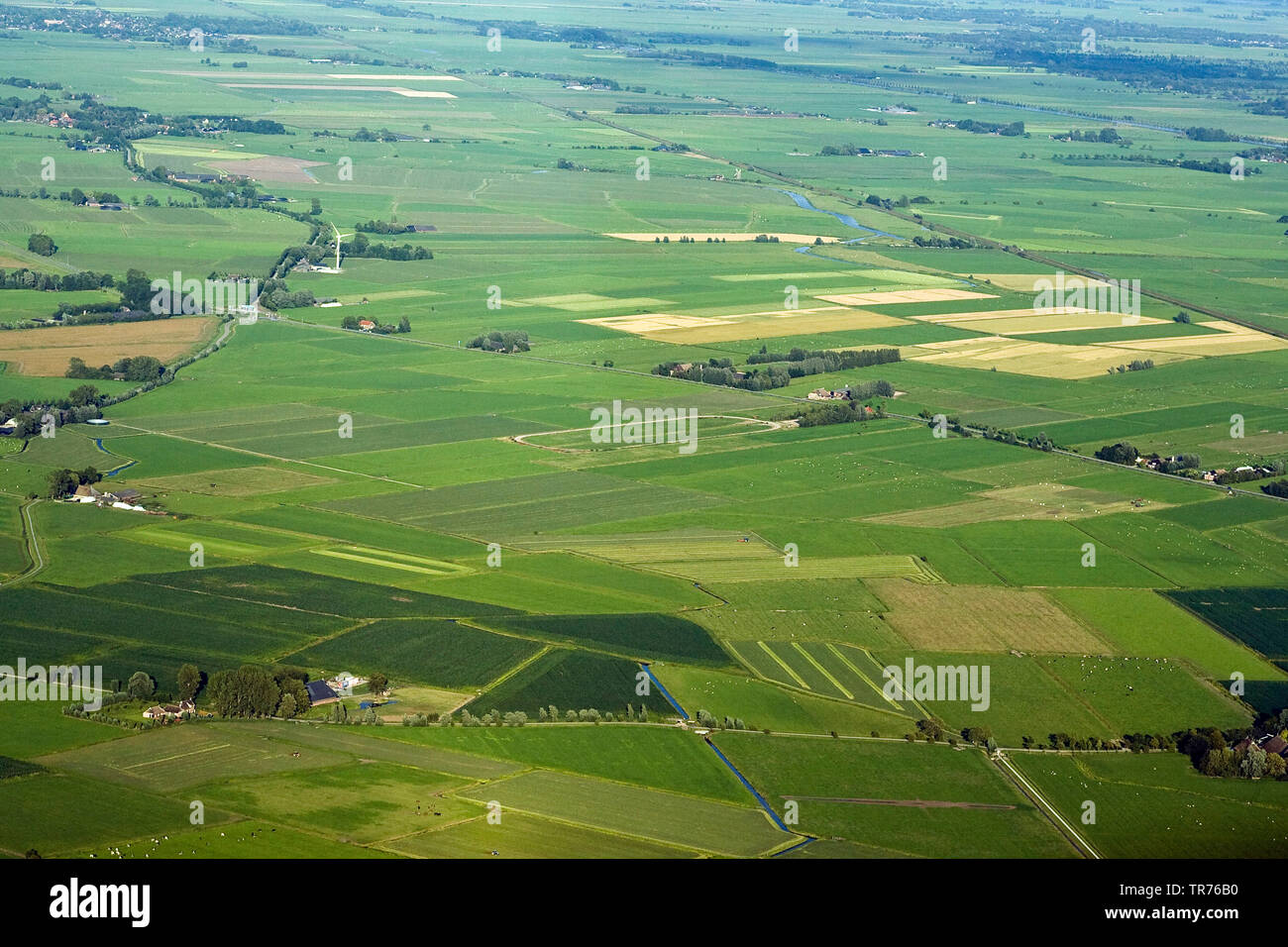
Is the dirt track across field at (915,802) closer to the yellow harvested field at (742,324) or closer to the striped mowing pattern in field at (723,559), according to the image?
the striped mowing pattern in field at (723,559)

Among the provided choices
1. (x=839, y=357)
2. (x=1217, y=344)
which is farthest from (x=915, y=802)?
(x=1217, y=344)

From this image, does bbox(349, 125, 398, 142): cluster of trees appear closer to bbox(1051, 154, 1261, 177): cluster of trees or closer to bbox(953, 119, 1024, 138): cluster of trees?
bbox(953, 119, 1024, 138): cluster of trees

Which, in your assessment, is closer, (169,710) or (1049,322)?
(169,710)

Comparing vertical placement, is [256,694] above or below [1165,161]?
below

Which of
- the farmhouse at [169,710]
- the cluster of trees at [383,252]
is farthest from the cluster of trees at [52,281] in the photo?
the farmhouse at [169,710]

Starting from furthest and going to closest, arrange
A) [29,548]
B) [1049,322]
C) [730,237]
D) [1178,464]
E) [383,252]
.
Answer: [730,237]
[383,252]
[1049,322]
[1178,464]
[29,548]

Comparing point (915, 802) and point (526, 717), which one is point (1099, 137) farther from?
point (915, 802)

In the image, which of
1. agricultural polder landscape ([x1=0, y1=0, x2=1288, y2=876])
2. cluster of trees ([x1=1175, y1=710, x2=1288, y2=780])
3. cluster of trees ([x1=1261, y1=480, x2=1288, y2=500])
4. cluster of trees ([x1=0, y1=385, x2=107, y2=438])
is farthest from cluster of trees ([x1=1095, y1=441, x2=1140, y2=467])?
cluster of trees ([x1=0, y1=385, x2=107, y2=438])
